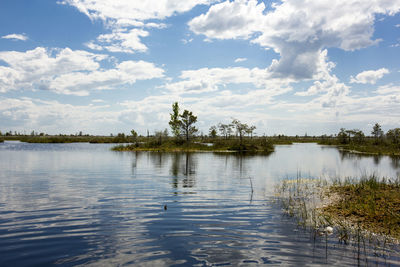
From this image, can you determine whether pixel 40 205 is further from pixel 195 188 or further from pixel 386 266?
pixel 386 266

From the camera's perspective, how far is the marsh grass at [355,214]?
9555 mm

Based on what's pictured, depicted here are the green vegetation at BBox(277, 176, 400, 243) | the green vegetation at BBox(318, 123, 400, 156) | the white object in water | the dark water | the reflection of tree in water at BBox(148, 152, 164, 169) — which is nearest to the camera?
the dark water

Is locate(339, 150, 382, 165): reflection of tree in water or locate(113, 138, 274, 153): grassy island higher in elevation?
locate(113, 138, 274, 153): grassy island

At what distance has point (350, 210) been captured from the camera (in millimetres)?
12961

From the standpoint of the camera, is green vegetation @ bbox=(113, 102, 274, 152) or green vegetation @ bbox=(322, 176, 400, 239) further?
green vegetation @ bbox=(113, 102, 274, 152)

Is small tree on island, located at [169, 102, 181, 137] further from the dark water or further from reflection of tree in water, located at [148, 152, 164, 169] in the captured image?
the dark water

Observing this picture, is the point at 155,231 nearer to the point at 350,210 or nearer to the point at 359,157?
the point at 350,210

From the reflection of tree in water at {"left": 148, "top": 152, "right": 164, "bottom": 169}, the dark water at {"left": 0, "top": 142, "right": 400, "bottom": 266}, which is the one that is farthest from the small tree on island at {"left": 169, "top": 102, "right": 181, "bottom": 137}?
the dark water at {"left": 0, "top": 142, "right": 400, "bottom": 266}

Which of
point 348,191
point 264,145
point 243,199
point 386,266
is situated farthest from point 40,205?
point 264,145

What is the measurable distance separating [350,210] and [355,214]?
0.42m

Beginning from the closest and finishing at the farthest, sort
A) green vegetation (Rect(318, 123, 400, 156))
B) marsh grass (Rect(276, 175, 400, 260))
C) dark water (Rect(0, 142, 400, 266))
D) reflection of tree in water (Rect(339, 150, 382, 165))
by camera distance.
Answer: dark water (Rect(0, 142, 400, 266))
marsh grass (Rect(276, 175, 400, 260))
reflection of tree in water (Rect(339, 150, 382, 165))
green vegetation (Rect(318, 123, 400, 156))

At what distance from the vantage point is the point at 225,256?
27.0 feet

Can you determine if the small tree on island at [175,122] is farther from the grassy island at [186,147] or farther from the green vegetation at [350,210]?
the green vegetation at [350,210]

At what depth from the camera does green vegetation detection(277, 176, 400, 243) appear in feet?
34.2
